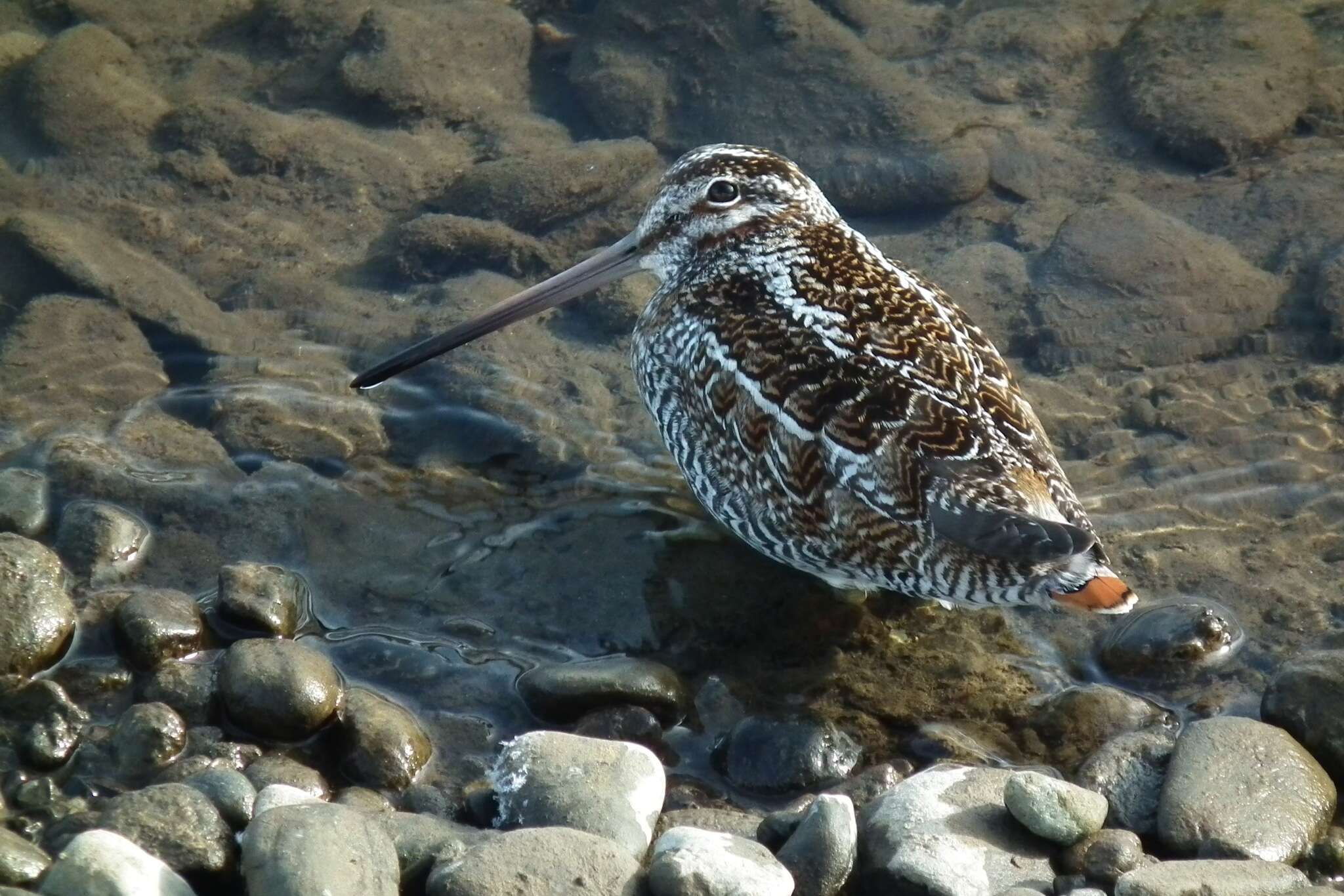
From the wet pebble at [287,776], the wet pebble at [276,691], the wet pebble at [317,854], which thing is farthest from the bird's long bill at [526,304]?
the wet pebble at [317,854]

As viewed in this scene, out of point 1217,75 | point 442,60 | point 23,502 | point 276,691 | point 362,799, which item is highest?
point 1217,75

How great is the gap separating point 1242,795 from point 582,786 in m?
1.79

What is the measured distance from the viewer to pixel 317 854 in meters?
3.48

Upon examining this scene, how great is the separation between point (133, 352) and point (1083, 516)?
4056 mm

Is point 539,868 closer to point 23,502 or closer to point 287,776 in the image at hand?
point 287,776

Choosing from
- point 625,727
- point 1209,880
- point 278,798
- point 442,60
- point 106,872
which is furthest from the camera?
point 442,60

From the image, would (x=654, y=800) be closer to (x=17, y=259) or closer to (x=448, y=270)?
(x=448, y=270)

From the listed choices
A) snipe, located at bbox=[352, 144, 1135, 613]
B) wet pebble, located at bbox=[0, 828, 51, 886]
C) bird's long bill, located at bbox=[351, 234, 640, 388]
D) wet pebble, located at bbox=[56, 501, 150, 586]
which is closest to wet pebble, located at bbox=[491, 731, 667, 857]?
snipe, located at bbox=[352, 144, 1135, 613]

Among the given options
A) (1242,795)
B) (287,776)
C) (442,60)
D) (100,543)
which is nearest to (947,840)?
(1242,795)

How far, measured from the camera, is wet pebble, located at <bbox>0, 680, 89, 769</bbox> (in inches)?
168

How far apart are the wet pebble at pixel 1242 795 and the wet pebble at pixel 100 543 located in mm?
3486

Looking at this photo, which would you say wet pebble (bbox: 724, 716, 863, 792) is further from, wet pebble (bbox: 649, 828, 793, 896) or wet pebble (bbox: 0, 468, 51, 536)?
wet pebble (bbox: 0, 468, 51, 536)

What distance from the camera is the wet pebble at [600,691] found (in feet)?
15.2

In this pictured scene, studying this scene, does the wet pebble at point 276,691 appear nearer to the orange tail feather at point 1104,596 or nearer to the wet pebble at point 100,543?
the wet pebble at point 100,543
